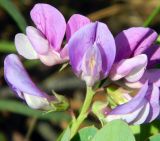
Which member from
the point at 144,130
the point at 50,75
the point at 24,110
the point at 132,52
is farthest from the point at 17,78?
the point at 50,75

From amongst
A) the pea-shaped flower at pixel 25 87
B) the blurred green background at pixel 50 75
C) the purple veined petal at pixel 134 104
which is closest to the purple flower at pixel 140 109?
the purple veined petal at pixel 134 104

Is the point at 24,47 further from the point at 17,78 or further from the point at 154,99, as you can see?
the point at 154,99

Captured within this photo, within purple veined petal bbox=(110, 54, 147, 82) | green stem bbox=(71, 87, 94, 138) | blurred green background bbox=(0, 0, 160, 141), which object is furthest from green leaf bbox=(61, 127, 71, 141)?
blurred green background bbox=(0, 0, 160, 141)

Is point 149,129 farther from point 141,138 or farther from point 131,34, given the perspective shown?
point 131,34

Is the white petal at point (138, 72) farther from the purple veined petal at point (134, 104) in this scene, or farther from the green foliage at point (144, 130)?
the green foliage at point (144, 130)

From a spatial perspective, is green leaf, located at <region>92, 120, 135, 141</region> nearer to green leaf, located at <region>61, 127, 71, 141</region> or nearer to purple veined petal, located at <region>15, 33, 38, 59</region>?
green leaf, located at <region>61, 127, 71, 141</region>

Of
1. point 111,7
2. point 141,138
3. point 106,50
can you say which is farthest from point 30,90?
point 111,7
